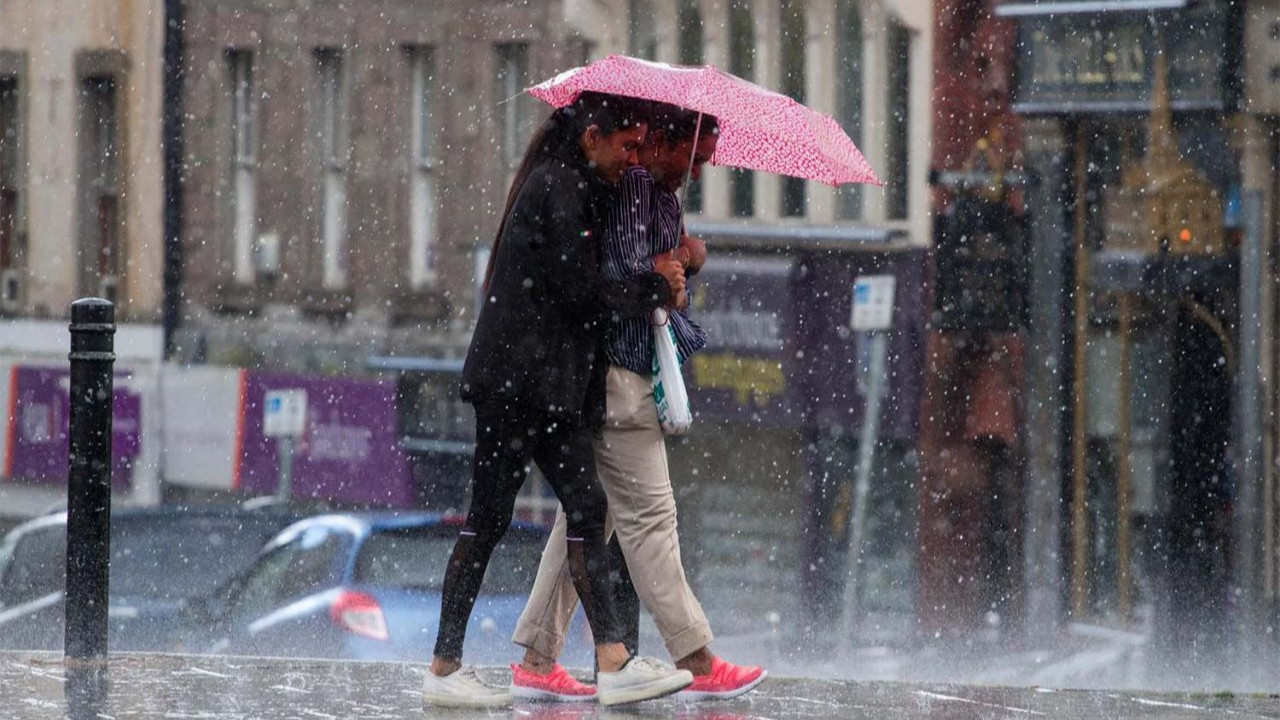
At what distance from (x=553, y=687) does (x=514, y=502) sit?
0.54 m

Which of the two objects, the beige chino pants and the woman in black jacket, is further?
the beige chino pants

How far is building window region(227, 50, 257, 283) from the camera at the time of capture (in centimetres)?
2283

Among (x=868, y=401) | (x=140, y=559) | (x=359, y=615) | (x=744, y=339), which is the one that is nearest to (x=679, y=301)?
(x=359, y=615)

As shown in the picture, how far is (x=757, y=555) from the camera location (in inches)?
798

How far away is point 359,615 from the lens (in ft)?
31.4

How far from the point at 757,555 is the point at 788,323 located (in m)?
2.06

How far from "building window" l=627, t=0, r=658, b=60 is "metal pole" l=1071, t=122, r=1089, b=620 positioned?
14.2 ft

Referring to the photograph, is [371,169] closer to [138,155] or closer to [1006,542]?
[138,155]

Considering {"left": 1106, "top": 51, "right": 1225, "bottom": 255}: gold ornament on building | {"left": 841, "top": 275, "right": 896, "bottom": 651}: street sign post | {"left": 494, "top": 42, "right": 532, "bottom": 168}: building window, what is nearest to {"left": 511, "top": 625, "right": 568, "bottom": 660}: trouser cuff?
{"left": 1106, "top": 51, "right": 1225, "bottom": 255}: gold ornament on building

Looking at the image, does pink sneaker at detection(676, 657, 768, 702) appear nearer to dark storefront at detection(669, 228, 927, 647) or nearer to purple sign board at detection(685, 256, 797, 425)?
dark storefront at detection(669, 228, 927, 647)

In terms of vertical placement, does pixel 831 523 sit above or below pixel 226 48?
below

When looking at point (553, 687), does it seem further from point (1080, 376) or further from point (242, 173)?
point (242, 173)

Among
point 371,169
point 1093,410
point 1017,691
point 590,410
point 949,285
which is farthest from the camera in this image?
point 371,169

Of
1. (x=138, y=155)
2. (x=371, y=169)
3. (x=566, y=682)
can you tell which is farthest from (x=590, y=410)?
(x=138, y=155)
